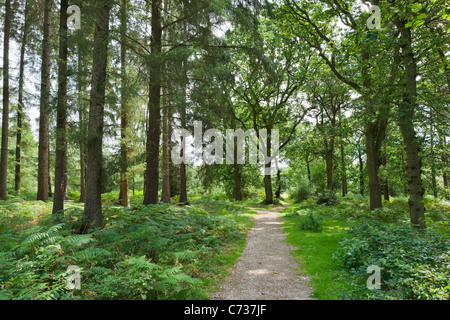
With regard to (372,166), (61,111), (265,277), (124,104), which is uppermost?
(124,104)

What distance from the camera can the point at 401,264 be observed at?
3912mm

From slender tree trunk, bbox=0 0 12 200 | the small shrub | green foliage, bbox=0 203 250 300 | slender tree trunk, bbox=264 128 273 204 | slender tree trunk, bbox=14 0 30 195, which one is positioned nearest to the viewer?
green foliage, bbox=0 203 250 300

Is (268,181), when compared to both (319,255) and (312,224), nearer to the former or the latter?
(312,224)

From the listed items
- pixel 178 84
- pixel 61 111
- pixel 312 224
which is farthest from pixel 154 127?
pixel 312 224

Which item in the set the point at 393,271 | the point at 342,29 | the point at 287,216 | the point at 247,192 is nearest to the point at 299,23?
the point at 342,29

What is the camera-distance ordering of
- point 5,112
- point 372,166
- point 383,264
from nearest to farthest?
point 383,264
point 372,166
point 5,112

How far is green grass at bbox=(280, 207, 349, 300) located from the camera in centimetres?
409

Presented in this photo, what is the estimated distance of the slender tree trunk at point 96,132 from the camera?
6367mm

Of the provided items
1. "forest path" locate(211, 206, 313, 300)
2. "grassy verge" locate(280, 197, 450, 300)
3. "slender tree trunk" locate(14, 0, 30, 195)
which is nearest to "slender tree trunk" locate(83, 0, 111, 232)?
"forest path" locate(211, 206, 313, 300)

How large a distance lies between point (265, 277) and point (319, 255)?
1.83m

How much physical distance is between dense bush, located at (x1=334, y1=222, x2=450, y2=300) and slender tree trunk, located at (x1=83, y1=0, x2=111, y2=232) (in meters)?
6.11

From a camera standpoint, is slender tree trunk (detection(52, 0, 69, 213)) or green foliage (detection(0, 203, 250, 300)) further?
slender tree trunk (detection(52, 0, 69, 213))

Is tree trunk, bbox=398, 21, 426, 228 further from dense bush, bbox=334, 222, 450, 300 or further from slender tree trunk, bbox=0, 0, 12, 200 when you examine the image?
slender tree trunk, bbox=0, 0, 12, 200
